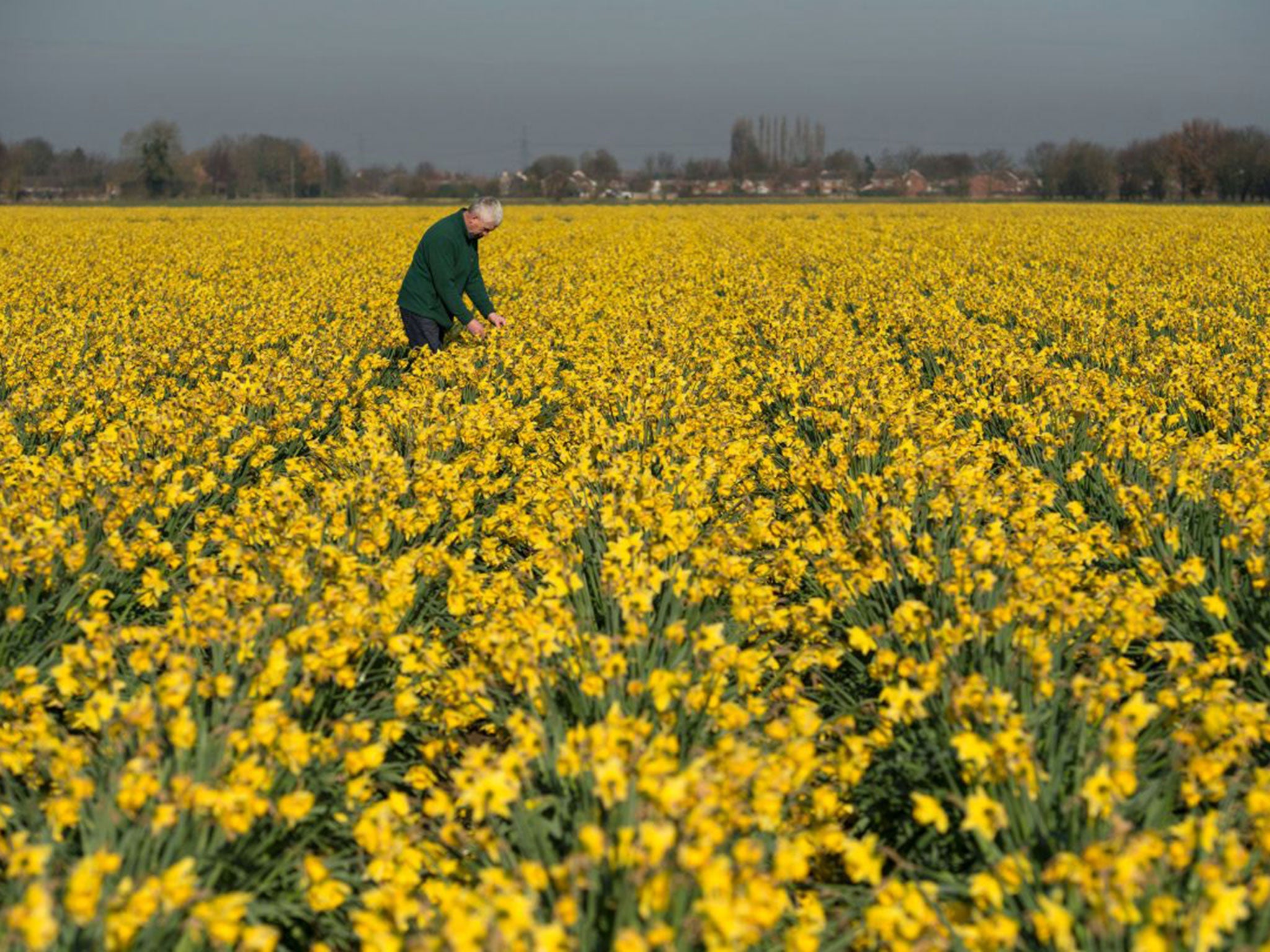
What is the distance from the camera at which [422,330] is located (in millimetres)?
Answer: 10352

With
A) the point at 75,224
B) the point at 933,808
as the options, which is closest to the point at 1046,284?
the point at 933,808

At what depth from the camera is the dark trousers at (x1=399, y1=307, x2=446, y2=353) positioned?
10352mm

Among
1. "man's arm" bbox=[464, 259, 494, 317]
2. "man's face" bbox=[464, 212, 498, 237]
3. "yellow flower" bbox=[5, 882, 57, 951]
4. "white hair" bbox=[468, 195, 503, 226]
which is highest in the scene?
"white hair" bbox=[468, 195, 503, 226]

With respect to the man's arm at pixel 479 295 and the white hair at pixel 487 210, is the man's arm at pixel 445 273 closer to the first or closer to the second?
the man's arm at pixel 479 295

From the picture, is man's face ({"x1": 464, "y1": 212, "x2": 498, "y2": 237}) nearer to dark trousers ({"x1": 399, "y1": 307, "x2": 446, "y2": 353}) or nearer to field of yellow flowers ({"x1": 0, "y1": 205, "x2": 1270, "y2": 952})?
dark trousers ({"x1": 399, "y1": 307, "x2": 446, "y2": 353})

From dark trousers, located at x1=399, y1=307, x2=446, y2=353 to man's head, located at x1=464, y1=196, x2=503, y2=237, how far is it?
3.81 feet

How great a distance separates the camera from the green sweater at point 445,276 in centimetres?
972

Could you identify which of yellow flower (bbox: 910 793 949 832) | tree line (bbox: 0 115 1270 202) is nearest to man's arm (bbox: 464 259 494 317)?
yellow flower (bbox: 910 793 949 832)

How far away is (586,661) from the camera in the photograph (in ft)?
12.8

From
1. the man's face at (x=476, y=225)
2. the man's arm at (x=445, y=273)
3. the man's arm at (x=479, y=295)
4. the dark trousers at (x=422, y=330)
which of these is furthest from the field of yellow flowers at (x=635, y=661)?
the man's face at (x=476, y=225)

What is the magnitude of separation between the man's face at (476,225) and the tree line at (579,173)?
225ft

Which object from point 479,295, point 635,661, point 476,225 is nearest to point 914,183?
point 479,295

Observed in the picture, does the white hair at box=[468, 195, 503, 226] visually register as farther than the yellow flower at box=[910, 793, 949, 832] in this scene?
Yes

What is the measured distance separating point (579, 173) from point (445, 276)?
94.3 meters
